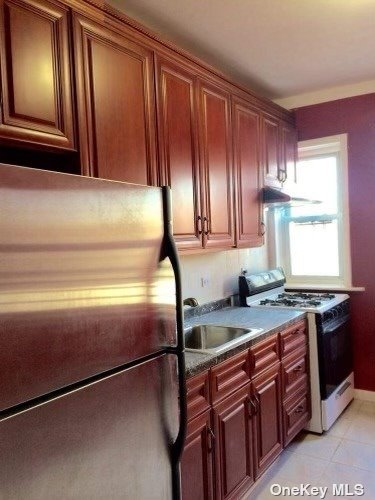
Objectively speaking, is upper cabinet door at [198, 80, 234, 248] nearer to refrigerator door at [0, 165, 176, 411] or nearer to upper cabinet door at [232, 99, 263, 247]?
upper cabinet door at [232, 99, 263, 247]

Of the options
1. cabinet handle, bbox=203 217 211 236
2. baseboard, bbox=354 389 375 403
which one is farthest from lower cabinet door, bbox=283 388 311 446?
cabinet handle, bbox=203 217 211 236

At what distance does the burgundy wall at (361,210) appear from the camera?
10.9ft

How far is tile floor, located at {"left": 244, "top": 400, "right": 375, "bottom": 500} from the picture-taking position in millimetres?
2297

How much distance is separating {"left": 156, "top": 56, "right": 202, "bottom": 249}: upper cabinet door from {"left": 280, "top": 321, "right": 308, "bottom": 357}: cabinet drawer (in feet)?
2.73

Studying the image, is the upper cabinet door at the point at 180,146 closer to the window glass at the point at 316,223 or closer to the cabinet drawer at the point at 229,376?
the cabinet drawer at the point at 229,376

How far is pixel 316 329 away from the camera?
283 centimetres

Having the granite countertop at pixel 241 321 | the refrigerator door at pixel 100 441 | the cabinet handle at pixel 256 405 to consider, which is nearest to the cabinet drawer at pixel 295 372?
the granite countertop at pixel 241 321

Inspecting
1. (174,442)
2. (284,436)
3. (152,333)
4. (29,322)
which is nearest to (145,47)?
(152,333)

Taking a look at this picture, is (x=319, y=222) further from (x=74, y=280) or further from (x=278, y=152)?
(x=74, y=280)

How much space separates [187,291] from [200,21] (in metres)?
1.61

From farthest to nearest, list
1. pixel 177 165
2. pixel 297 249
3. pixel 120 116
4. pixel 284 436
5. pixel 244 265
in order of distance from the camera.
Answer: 1. pixel 297 249
2. pixel 244 265
3. pixel 284 436
4. pixel 177 165
5. pixel 120 116

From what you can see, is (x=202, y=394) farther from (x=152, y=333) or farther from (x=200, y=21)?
(x=200, y=21)

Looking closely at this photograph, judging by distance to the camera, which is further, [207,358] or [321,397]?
[321,397]

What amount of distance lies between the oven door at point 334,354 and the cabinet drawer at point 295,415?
16 cm
